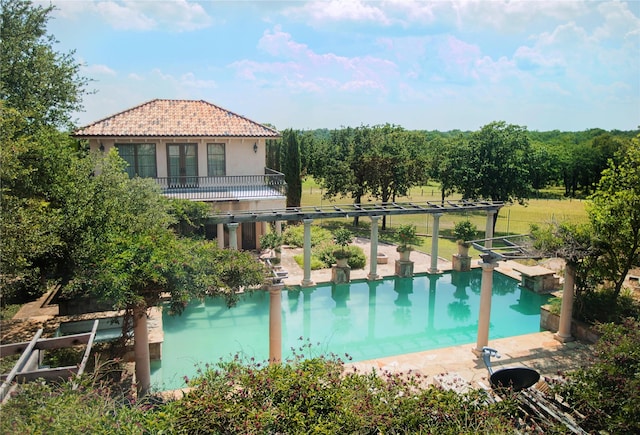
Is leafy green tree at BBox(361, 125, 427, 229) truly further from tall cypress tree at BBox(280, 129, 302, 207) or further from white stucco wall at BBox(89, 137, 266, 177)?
white stucco wall at BBox(89, 137, 266, 177)

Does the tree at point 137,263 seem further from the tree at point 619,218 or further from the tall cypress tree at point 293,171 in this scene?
the tall cypress tree at point 293,171

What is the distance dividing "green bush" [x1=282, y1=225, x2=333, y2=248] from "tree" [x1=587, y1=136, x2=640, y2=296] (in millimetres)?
15401

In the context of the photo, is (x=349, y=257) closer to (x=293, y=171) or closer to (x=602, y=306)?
(x=602, y=306)

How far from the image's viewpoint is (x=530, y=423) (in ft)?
27.1

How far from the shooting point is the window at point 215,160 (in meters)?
25.1

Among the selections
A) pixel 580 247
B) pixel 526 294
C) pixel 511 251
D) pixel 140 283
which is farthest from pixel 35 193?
pixel 526 294

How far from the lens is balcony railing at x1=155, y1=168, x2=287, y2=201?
23.5 metres

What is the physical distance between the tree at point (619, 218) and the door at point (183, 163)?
58.1 feet

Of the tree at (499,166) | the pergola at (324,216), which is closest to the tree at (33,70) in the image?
the pergola at (324,216)

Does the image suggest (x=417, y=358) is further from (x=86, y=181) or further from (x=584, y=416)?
(x=86, y=181)

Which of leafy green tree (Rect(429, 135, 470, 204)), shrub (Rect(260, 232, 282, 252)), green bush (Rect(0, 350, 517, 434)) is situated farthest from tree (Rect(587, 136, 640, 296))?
leafy green tree (Rect(429, 135, 470, 204))

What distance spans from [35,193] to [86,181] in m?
1.34

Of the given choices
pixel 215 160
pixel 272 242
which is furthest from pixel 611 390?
pixel 215 160

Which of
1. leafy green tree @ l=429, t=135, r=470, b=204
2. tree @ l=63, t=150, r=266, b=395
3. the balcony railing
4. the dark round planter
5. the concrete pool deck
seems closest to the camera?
the dark round planter
